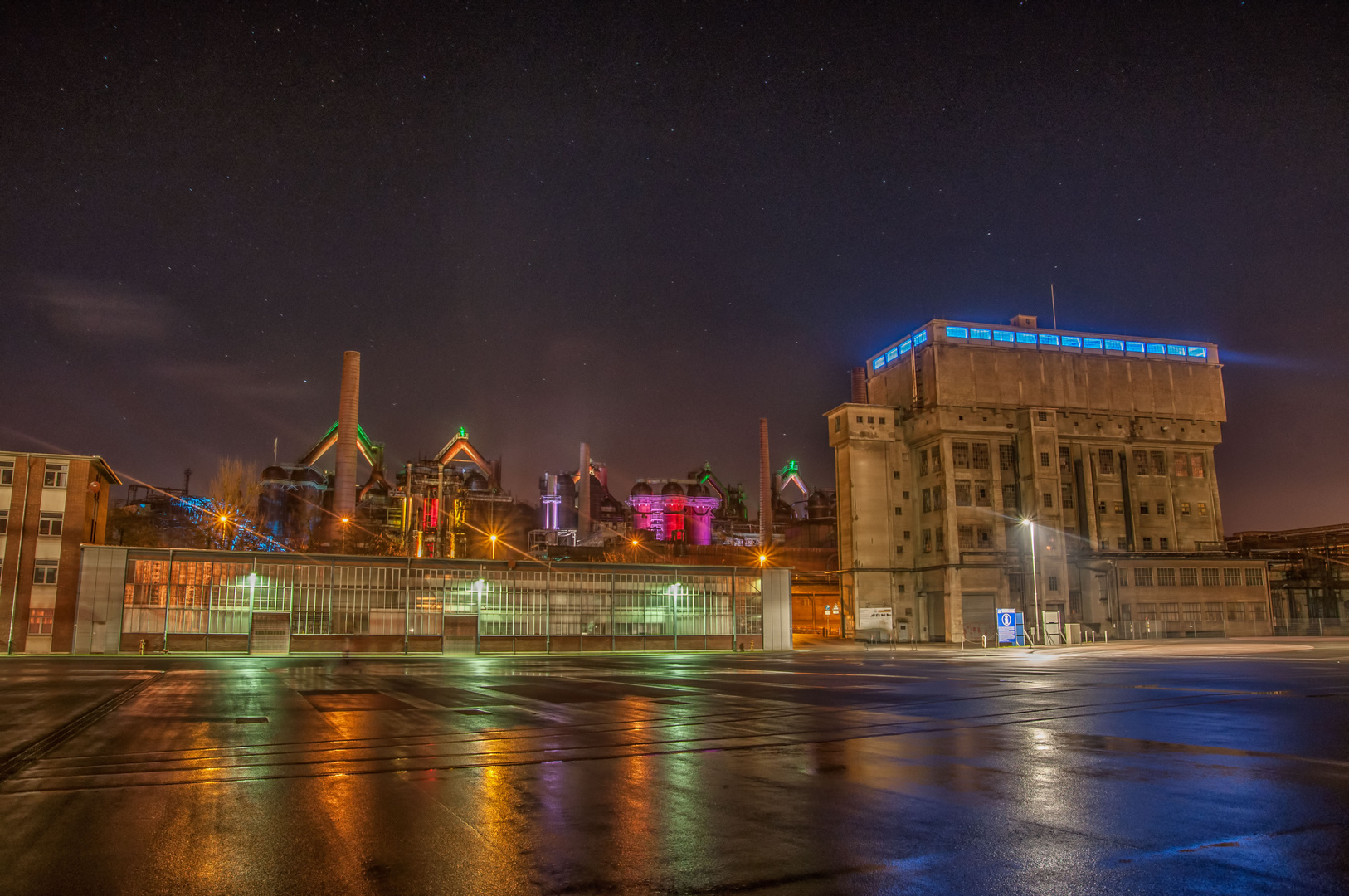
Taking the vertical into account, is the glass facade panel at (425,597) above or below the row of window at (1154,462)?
below

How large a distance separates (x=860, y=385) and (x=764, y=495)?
2539 cm

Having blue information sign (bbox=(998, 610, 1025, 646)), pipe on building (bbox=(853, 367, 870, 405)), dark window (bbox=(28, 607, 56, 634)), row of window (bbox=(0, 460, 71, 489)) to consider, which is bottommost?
blue information sign (bbox=(998, 610, 1025, 646))

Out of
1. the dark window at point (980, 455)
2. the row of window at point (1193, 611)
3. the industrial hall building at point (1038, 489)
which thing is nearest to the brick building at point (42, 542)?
the industrial hall building at point (1038, 489)

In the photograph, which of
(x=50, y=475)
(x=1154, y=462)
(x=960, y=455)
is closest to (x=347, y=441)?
(x=50, y=475)

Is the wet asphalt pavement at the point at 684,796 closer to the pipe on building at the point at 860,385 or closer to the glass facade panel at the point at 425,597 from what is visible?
the glass facade panel at the point at 425,597

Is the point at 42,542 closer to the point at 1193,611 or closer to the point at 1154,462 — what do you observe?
the point at 1193,611

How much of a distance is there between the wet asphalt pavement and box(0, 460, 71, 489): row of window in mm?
39951

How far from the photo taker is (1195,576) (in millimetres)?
91938

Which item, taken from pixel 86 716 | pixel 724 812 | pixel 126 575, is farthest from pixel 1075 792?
pixel 126 575

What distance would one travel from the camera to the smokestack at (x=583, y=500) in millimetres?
155375

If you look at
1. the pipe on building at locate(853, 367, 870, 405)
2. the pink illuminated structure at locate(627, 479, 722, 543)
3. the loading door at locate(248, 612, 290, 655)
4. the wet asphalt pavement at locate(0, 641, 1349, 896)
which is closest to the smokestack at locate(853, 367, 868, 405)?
the pipe on building at locate(853, 367, 870, 405)

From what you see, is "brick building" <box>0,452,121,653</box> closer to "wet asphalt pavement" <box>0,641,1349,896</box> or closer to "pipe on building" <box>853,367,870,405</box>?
"wet asphalt pavement" <box>0,641,1349,896</box>

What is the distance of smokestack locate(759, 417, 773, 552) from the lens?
126375 mm

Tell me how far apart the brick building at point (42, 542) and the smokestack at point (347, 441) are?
4579 centimetres
